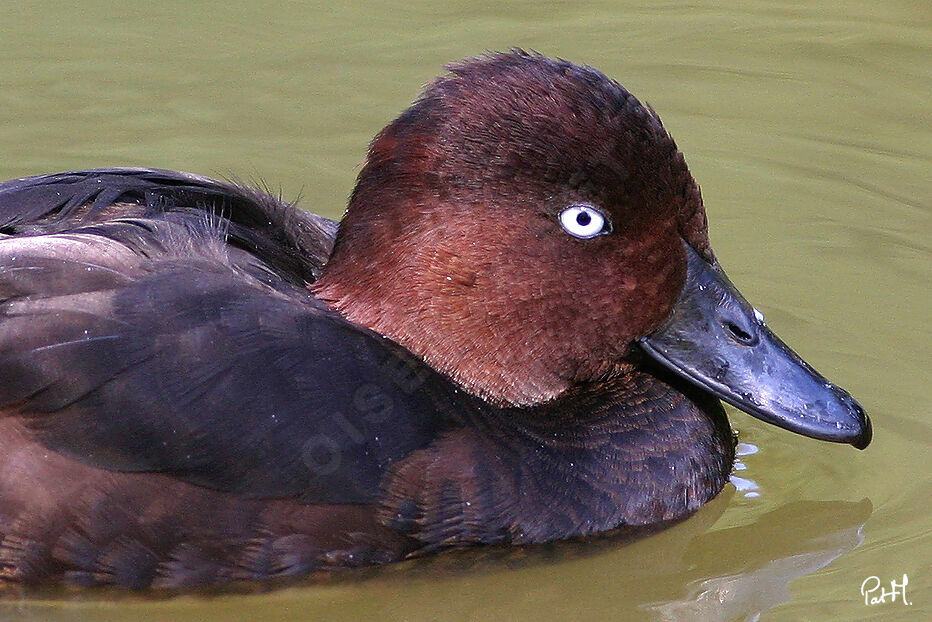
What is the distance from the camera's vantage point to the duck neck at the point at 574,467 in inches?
166

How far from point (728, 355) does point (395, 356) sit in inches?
41.6

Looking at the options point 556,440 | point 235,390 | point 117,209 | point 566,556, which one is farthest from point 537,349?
point 117,209

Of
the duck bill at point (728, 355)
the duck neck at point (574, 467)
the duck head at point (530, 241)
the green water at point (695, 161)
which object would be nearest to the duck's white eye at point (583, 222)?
the duck head at point (530, 241)

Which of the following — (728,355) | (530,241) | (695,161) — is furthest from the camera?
(695,161)

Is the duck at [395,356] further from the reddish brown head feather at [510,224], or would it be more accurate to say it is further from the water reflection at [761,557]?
the water reflection at [761,557]

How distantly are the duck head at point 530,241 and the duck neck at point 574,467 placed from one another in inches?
5.8

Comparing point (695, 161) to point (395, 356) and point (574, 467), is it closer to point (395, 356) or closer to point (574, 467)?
point (574, 467)

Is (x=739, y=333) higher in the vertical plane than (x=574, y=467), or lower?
higher

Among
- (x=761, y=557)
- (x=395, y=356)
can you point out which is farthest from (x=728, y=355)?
(x=395, y=356)

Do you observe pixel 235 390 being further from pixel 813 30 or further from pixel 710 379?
pixel 813 30

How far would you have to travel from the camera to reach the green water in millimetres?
4312

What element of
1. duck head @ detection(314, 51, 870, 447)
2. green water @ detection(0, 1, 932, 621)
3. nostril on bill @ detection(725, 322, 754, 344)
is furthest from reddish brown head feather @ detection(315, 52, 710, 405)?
green water @ detection(0, 1, 932, 621)

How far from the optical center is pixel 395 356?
4324 millimetres

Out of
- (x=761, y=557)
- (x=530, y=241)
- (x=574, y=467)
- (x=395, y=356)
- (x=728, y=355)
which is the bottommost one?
(x=761, y=557)
